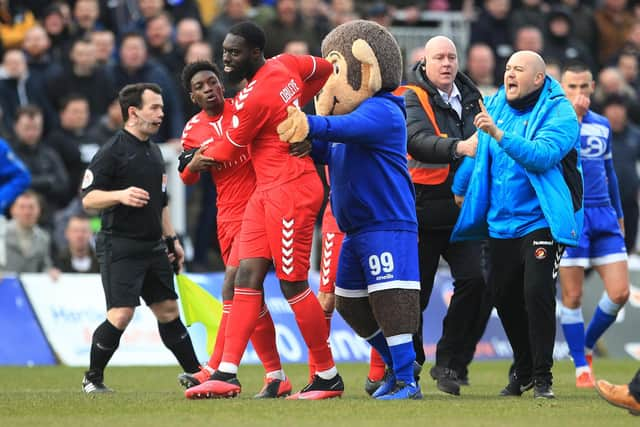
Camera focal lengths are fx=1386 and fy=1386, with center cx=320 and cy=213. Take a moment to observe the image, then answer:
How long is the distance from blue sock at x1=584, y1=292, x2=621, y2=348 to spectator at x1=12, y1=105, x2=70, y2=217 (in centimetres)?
656

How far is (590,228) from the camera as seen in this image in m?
11.2

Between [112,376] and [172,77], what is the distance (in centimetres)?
584

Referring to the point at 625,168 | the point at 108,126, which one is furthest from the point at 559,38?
the point at 108,126

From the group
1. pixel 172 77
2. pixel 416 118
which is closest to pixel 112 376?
pixel 416 118

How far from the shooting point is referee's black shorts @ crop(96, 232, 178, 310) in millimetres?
10211

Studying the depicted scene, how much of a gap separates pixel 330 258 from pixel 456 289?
40.1 inches

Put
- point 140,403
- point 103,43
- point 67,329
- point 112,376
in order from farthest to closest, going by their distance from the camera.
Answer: point 103,43 < point 67,329 < point 112,376 < point 140,403

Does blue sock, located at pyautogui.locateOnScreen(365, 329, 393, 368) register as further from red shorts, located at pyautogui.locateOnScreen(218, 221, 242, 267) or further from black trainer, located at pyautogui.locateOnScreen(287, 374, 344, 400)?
red shorts, located at pyautogui.locateOnScreen(218, 221, 242, 267)

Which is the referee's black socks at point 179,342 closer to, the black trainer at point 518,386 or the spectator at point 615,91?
the black trainer at point 518,386

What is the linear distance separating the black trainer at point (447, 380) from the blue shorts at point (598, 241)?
162 centimetres

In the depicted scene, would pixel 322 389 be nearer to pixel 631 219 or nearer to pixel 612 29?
pixel 631 219

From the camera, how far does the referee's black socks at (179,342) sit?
1054 cm

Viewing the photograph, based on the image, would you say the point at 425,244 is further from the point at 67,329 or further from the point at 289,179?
the point at 67,329

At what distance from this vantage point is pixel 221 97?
9984 mm
